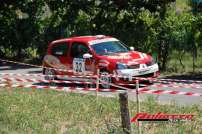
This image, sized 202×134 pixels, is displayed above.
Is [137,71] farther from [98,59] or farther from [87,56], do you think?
[87,56]

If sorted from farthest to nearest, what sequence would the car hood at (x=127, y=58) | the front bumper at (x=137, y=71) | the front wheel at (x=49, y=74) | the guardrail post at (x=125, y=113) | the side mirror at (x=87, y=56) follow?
the front wheel at (x=49, y=74) → the side mirror at (x=87, y=56) → the car hood at (x=127, y=58) → the front bumper at (x=137, y=71) → the guardrail post at (x=125, y=113)

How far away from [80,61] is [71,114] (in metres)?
6.23

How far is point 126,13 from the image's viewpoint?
27219 millimetres

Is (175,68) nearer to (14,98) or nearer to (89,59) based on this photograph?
(89,59)

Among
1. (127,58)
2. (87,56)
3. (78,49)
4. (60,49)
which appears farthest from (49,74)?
(127,58)

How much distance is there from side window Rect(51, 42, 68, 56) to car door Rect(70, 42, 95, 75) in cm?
37

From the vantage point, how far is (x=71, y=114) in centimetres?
1323

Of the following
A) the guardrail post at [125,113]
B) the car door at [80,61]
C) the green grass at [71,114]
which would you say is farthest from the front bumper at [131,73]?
the guardrail post at [125,113]

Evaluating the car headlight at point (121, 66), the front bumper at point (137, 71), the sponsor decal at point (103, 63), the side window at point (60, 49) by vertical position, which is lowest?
the front bumper at point (137, 71)

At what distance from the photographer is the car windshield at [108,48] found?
19.2 metres

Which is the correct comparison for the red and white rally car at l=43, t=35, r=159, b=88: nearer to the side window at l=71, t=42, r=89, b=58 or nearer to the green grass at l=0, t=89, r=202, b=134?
the side window at l=71, t=42, r=89, b=58

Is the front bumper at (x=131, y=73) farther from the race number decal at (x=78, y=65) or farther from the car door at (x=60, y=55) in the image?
the car door at (x=60, y=55)

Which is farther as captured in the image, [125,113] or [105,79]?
[105,79]

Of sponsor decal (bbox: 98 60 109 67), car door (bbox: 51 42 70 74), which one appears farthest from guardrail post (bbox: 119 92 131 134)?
car door (bbox: 51 42 70 74)
